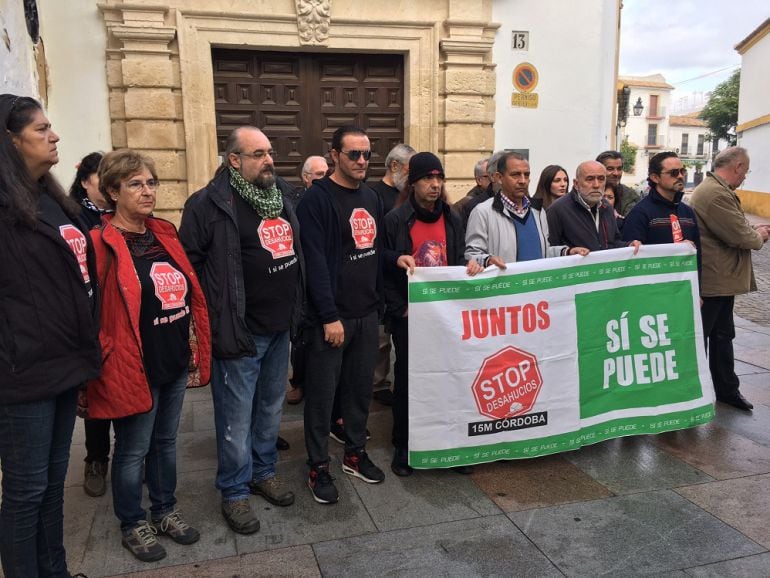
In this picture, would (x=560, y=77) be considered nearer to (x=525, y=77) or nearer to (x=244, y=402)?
(x=525, y=77)

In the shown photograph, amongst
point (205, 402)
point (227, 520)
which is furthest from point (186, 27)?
point (227, 520)

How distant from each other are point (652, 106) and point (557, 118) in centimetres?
8289

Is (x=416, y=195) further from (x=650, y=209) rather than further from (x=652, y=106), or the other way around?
(x=652, y=106)

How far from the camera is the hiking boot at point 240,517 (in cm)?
310

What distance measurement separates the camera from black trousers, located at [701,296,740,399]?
4812 millimetres

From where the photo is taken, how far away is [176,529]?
3.02 meters

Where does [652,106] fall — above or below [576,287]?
above

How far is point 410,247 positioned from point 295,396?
6.47 ft

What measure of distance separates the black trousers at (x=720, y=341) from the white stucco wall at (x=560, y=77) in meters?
4.23

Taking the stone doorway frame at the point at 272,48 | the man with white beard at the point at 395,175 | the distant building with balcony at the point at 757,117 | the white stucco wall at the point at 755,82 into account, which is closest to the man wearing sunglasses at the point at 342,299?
the man with white beard at the point at 395,175

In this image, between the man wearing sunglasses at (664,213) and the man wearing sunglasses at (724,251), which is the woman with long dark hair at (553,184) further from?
the man wearing sunglasses at (724,251)

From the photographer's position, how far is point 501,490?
3.54m

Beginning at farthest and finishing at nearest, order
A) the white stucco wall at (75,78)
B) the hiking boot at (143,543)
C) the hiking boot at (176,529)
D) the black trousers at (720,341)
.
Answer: the white stucco wall at (75,78), the black trousers at (720,341), the hiking boot at (176,529), the hiking boot at (143,543)

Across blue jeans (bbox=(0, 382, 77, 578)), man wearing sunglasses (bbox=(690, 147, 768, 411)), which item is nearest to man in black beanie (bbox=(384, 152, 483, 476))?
blue jeans (bbox=(0, 382, 77, 578))
